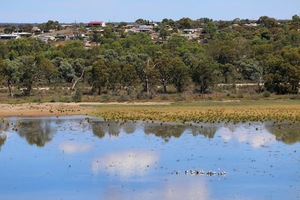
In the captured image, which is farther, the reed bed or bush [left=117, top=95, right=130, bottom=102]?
bush [left=117, top=95, right=130, bottom=102]

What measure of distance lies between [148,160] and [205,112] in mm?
18471

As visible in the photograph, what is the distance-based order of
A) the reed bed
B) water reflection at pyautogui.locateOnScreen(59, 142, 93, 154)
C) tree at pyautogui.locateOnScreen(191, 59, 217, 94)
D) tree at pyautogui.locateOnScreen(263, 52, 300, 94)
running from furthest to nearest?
tree at pyautogui.locateOnScreen(191, 59, 217, 94) < tree at pyautogui.locateOnScreen(263, 52, 300, 94) < the reed bed < water reflection at pyautogui.locateOnScreen(59, 142, 93, 154)

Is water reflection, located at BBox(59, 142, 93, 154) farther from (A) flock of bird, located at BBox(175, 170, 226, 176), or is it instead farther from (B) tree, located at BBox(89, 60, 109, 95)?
(B) tree, located at BBox(89, 60, 109, 95)

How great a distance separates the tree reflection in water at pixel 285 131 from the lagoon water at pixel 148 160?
57 millimetres

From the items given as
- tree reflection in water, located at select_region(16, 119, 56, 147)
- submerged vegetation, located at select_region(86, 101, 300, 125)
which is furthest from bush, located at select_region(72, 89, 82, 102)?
tree reflection in water, located at select_region(16, 119, 56, 147)

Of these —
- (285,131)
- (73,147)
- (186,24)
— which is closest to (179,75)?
(285,131)

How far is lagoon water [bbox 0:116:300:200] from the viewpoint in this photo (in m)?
25.1

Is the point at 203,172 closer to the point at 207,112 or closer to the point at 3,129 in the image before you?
the point at 3,129

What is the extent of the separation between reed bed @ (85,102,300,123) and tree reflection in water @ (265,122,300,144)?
1.81 meters

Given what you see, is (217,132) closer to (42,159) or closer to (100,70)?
(42,159)

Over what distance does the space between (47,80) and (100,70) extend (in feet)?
38.4

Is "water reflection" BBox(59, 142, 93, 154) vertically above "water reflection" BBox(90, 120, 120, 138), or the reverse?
"water reflection" BBox(59, 142, 93, 154)

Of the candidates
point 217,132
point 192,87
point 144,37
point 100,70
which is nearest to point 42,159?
point 217,132

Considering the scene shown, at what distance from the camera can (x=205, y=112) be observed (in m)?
48.9
